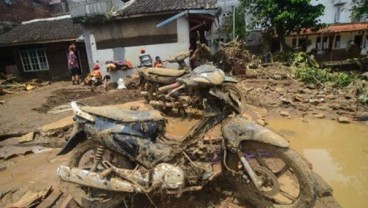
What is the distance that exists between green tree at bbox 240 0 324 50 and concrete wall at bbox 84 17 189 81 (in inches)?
310

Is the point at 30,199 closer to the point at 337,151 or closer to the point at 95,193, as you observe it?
the point at 95,193

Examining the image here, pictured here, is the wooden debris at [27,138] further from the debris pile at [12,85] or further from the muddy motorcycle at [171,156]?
the debris pile at [12,85]

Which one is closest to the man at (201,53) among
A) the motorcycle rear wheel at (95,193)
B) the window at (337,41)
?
the motorcycle rear wheel at (95,193)

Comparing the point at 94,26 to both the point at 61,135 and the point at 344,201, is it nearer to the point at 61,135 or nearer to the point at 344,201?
the point at 61,135

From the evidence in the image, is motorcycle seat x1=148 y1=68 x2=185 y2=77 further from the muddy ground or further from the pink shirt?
the pink shirt

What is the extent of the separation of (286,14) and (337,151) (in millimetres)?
13710

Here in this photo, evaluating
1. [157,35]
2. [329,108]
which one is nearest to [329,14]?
[157,35]

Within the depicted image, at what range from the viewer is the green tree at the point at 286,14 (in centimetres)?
1691

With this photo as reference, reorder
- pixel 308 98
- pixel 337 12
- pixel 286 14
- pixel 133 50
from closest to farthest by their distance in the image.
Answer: pixel 308 98 < pixel 133 50 < pixel 286 14 < pixel 337 12

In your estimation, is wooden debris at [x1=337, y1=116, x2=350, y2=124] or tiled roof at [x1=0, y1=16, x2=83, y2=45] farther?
tiled roof at [x1=0, y1=16, x2=83, y2=45]

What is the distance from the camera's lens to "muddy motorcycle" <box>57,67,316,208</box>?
9.79 feet

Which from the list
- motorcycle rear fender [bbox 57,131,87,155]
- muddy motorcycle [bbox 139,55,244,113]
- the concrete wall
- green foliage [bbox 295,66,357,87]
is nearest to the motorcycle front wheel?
motorcycle rear fender [bbox 57,131,87,155]

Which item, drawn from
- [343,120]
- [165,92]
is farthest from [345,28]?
[165,92]

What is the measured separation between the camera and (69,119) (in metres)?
7.10
